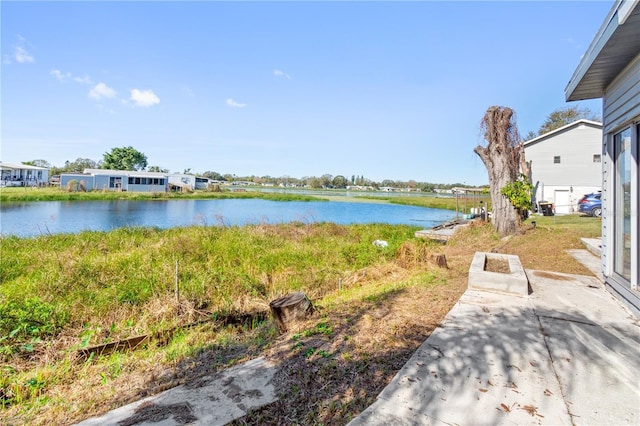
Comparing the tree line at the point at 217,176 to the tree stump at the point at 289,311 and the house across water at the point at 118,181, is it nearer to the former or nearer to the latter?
the house across water at the point at 118,181

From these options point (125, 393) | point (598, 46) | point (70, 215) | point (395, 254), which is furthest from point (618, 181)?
point (70, 215)

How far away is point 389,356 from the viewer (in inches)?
108

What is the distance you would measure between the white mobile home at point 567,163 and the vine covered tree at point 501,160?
1105 centimetres

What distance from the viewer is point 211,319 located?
16.4ft

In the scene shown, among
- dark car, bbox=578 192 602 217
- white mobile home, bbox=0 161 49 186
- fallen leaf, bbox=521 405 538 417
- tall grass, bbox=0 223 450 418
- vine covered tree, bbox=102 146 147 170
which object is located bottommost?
tall grass, bbox=0 223 450 418

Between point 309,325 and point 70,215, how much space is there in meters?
23.2

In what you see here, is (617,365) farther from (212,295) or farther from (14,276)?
(14,276)

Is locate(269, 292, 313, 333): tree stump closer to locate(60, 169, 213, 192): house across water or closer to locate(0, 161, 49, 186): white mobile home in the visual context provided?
locate(60, 169, 213, 192): house across water

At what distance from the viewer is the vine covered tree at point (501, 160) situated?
37.0 feet

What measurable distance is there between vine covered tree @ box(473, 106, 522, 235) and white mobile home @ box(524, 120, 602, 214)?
1105cm

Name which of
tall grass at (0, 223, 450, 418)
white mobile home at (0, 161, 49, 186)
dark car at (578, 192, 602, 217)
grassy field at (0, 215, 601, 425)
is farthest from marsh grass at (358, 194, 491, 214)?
white mobile home at (0, 161, 49, 186)

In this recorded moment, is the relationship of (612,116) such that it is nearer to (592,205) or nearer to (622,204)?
(622,204)

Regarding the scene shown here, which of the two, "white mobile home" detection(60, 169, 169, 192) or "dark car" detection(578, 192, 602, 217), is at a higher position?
"white mobile home" detection(60, 169, 169, 192)

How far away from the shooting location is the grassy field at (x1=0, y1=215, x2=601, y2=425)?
8.18 feet
